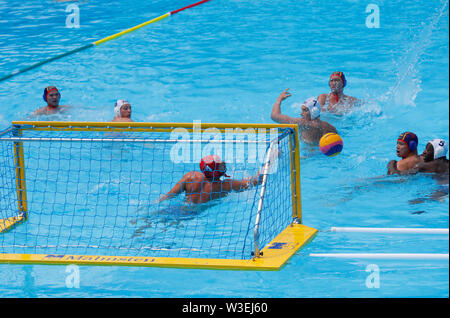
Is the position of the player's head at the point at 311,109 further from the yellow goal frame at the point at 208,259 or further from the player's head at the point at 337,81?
the yellow goal frame at the point at 208,259

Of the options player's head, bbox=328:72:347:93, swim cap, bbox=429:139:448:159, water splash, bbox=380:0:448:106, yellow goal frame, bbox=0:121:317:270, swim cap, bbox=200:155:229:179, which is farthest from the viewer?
water splash, bbox=380:0:448:106

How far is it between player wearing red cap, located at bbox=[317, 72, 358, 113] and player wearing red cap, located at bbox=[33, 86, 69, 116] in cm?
421

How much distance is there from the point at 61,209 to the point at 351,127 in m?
4.54

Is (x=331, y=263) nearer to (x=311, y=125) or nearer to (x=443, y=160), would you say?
(x=443, y=160)

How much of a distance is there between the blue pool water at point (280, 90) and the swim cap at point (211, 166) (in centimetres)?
116

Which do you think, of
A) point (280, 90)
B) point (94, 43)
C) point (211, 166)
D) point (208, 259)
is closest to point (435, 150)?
point (211, 166)

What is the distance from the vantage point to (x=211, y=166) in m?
7.39

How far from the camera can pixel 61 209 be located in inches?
306

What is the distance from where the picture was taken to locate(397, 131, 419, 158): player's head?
7.85 m

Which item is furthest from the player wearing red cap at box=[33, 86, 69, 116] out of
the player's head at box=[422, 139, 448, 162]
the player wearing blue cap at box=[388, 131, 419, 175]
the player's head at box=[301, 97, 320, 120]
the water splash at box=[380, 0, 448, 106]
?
the player's head at box=[422, 139, 448, 162]

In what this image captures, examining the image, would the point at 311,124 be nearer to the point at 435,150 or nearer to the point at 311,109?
the point at 311,109

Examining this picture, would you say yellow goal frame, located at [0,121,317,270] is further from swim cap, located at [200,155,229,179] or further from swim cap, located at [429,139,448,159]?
swim cap, located at [429,139,448,159]

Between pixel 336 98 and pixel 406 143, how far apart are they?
8.20 feet
